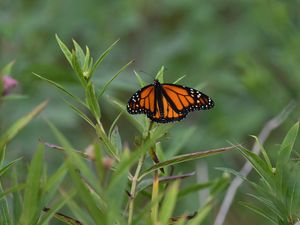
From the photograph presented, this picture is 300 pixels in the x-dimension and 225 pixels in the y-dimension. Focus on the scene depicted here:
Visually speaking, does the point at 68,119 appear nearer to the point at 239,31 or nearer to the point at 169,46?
the point at 169,46

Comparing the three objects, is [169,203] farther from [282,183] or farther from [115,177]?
[282,183]

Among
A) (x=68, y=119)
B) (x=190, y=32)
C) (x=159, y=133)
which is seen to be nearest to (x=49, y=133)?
(x=68, y=119)

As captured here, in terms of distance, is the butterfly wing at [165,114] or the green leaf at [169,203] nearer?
the green leaf at [169,203]

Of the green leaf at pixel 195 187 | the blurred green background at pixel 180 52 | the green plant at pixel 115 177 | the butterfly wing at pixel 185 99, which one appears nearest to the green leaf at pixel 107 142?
the green plant at pixel 115 177

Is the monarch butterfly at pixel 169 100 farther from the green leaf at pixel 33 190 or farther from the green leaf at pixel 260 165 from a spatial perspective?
the green leaf at pixel 33 190

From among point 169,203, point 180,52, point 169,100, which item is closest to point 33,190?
point 169,203

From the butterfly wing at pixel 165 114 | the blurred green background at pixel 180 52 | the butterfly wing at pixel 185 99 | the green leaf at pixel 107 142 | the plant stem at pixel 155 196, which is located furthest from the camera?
the blurred green background at pixel 180 52

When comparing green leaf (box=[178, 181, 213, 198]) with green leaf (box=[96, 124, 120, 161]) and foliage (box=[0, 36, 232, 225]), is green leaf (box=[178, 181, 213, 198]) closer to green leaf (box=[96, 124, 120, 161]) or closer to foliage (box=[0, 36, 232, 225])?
foliage (box=[0, 36, 232, 225])
